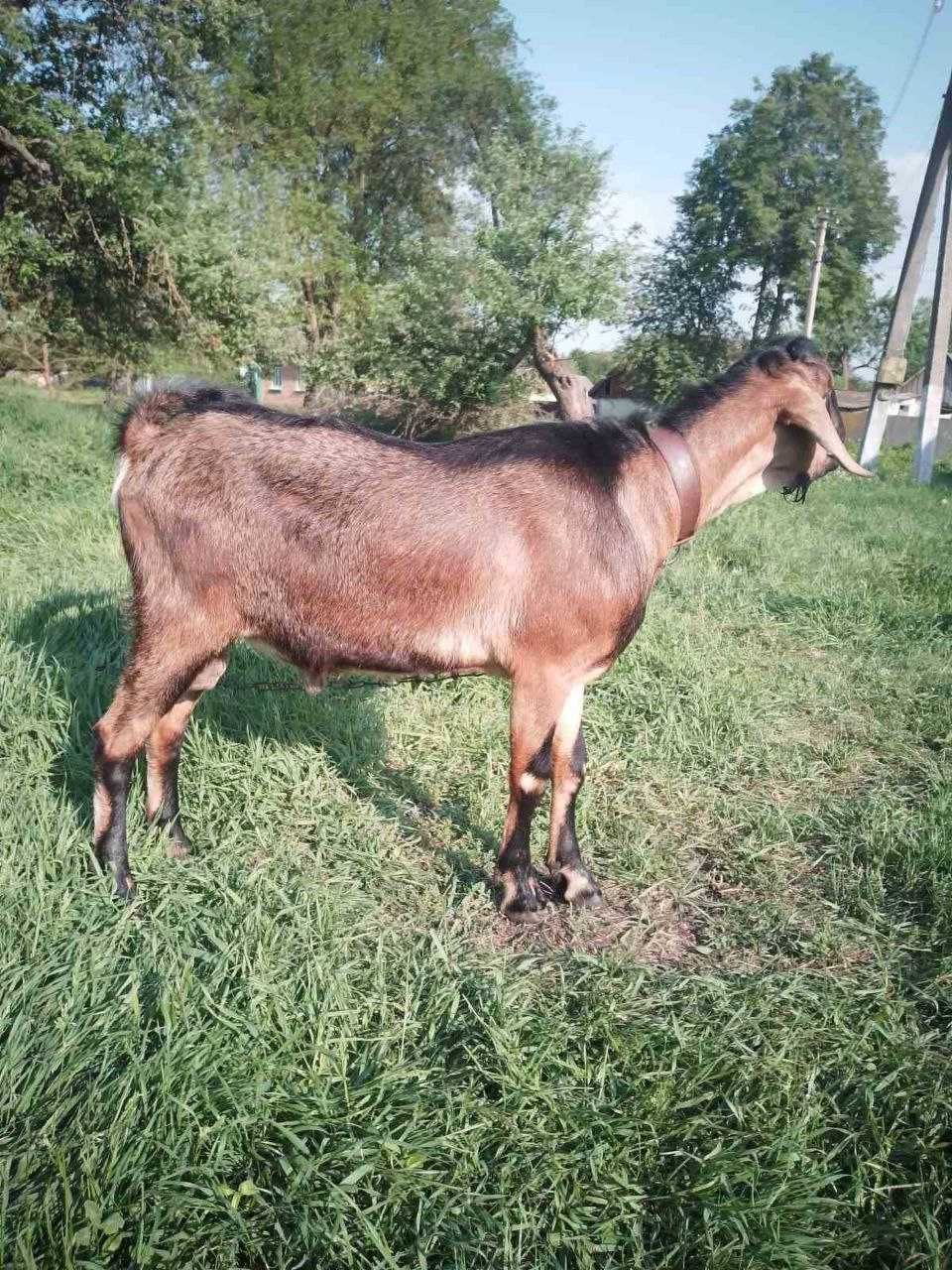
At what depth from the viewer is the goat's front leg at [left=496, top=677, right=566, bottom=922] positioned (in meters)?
3.08

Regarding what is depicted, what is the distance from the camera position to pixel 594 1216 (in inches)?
76.7

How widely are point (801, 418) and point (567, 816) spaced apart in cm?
183

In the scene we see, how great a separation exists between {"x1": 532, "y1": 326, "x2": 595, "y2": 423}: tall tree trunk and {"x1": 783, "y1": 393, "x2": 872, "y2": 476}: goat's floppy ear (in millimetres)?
6746

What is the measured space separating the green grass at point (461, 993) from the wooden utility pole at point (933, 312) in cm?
1147

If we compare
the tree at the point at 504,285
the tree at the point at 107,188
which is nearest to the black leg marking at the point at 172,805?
the tree at the point at 107,188

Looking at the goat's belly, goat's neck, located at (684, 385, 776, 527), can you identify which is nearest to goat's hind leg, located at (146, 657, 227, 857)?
the goat's belly

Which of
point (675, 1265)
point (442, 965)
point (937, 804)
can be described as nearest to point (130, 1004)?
point (442, 965)

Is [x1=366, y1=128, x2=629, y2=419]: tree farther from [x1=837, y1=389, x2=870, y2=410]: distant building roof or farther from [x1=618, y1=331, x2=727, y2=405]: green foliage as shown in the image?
[x1=618, y1=331, x2=727, y2=405]: green foliage

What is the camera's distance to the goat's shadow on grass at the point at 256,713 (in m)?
3.65

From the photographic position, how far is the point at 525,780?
3.16 meters

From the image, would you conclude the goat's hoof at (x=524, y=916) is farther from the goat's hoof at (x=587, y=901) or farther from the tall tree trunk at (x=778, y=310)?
the tall tree trunk at (x=778, y=310)

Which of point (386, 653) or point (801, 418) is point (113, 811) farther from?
point (801, 418)

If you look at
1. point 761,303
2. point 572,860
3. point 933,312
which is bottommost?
point 572,860

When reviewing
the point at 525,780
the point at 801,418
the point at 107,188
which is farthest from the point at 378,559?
the point at 107,188
